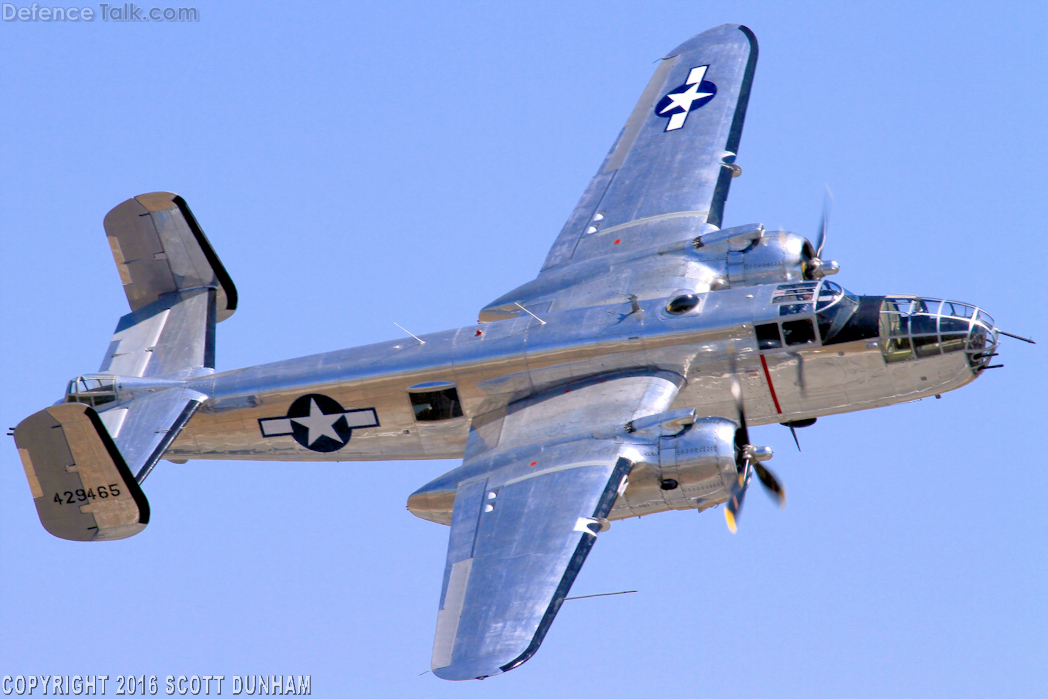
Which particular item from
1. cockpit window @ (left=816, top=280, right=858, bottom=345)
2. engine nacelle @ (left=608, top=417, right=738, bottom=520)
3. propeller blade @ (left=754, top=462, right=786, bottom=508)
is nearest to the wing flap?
engine nacelle @ (left=608, top=417, right=738, bottom=520)

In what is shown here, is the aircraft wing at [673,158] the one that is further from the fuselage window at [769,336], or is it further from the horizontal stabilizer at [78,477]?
the horizontal stabilizer at [78,477]

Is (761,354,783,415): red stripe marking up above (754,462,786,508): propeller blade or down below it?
above

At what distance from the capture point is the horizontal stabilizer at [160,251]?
1105 inches

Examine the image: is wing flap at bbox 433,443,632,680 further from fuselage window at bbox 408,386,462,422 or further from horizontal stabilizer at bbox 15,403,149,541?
horizontal stabilizer at bbox 15,403,149,541

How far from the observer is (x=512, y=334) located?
2542 cm

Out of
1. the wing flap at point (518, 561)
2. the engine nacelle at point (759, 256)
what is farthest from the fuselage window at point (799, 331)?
the wing flap at point (518, 561)

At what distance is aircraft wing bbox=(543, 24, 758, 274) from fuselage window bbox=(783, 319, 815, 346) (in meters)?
3.99

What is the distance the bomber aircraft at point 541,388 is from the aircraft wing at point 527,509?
4 centimetres

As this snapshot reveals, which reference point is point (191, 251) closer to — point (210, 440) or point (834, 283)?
point (210, 440)

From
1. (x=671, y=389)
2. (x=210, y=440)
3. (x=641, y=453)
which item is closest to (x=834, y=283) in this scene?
(x=671, y=389)

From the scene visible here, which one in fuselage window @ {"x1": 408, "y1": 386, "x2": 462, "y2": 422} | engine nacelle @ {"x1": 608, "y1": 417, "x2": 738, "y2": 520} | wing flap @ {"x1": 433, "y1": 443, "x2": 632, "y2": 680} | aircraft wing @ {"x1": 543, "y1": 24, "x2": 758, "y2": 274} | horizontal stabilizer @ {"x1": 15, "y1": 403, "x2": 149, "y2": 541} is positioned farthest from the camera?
aircraft wing @ {"x1": 543, "y1": 24, "x2": 758, "y2": 274}

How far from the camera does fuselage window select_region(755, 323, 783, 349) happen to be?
24.1m

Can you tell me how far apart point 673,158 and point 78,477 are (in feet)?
43.9

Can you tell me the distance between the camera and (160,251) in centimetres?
2809
